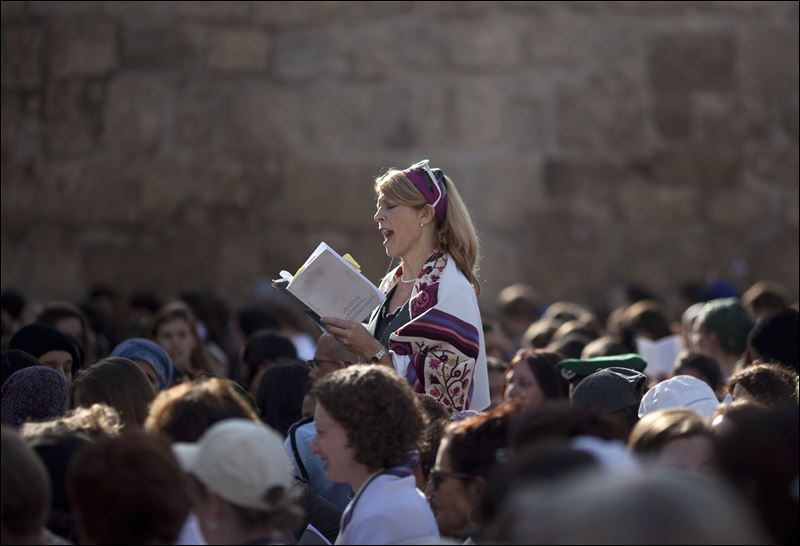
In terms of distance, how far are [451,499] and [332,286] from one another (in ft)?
5.71

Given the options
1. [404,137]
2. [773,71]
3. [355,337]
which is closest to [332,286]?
[355,337]

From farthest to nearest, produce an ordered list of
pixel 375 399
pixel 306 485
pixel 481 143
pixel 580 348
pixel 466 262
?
pixel 481 143 → pixel 580 348 → pixel 466 262 → pixel 306 485 → pixel 375 399

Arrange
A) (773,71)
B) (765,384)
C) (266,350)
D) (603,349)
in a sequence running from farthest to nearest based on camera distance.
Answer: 1. (773,71)
2. (603,349)
3. (266,350)
4. (765,384)

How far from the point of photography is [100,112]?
Result: 36.4 feet

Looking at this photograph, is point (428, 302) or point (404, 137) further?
point (404, 137)

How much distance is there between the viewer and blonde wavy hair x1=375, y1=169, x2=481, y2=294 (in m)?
4.99

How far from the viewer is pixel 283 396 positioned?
214 inches

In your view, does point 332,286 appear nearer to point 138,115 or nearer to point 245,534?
point 245,534

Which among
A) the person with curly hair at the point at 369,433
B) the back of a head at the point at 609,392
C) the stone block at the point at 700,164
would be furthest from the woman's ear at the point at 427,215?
the stone block at the point at 700,164

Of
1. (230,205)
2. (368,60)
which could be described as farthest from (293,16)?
(230,205)

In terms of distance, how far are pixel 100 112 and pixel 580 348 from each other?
5.57m

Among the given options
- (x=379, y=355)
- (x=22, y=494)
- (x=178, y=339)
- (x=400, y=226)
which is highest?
(x=400, y=226)

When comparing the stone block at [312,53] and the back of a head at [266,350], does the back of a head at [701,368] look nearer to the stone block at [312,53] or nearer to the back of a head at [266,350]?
the back of a head at [266,350]

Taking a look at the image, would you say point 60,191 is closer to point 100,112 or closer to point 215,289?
point 100,112
